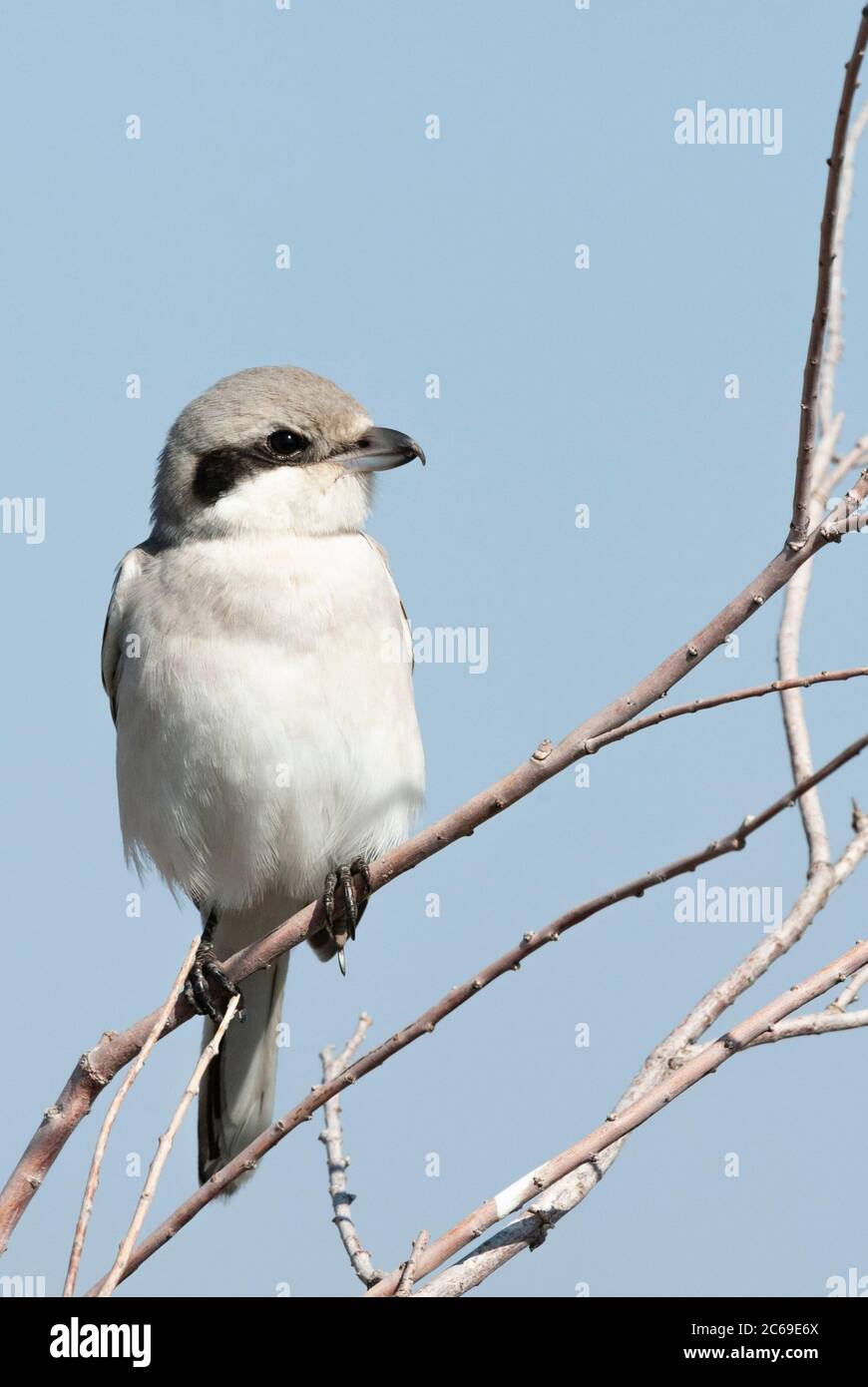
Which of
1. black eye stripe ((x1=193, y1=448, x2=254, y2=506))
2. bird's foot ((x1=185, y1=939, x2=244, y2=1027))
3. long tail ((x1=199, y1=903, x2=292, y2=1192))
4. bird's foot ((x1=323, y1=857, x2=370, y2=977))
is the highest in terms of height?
black eye stripe ((x1=193, y1=448, x2=254, y2=506))

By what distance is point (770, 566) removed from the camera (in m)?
2.83

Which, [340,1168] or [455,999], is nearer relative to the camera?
[455,999]

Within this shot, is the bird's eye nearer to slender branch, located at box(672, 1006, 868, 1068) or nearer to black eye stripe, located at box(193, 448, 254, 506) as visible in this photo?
black eye stripe, located at box(193, 448, 254, 506)

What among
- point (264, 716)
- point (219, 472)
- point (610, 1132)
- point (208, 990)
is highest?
point (219, 472)

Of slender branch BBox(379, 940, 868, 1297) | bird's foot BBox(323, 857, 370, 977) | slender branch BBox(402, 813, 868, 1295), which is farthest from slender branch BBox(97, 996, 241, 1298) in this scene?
bird's foot BBox(323, 857, 370, 977)

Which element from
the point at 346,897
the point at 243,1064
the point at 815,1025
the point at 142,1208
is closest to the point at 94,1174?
the point at 142,1208

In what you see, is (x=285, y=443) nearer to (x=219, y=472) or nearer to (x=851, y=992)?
(x=219, y=472)

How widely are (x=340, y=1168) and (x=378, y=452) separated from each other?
238 centimetres

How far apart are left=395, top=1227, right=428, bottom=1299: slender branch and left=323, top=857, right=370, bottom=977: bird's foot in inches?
71.1

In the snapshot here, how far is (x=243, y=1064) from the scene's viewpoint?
5.39 m

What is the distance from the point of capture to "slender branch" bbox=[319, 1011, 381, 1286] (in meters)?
3.72

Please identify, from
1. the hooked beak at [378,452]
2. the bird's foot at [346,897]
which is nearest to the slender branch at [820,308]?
the bird's foot at [346,897]
